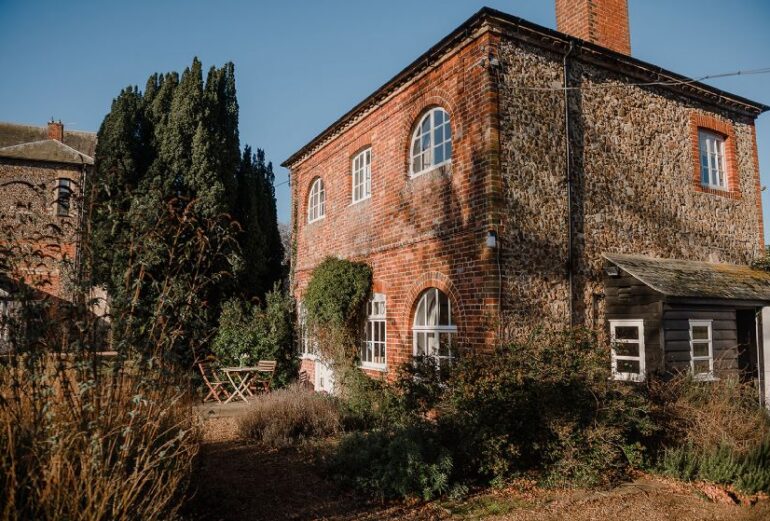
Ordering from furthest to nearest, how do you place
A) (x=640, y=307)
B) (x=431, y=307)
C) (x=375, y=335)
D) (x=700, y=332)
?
(x=375, y=335) → (x=431, y=307) → (x=700, y=332) → (x=640, y=307)

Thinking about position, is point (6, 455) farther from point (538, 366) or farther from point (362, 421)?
point (362, 421)

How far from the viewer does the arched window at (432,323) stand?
29.2ft

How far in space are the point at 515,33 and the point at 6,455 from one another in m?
8.54

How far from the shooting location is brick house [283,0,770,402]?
816 centimetres

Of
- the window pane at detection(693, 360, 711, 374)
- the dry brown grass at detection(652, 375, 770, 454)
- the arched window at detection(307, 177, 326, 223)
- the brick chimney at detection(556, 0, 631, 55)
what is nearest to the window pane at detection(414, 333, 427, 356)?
the dry brown grass at detection(652, 375, 770, 454)

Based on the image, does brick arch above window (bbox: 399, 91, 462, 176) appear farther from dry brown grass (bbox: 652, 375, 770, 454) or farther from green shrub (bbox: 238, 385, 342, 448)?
dry brown grass (bbox: 652, 375, 770, 454)

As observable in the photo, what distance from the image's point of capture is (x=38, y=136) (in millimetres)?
27062

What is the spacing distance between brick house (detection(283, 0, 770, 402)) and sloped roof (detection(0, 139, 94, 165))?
18.5 m

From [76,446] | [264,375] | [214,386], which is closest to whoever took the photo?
[76,446]

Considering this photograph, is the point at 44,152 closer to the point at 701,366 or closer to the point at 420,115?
the point at 420,115

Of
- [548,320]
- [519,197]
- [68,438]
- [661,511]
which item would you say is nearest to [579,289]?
[548,320]

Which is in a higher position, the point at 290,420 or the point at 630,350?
the point at 630,350

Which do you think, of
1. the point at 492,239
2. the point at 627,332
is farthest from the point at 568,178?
the point at 627,332

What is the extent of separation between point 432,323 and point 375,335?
2220 mm
